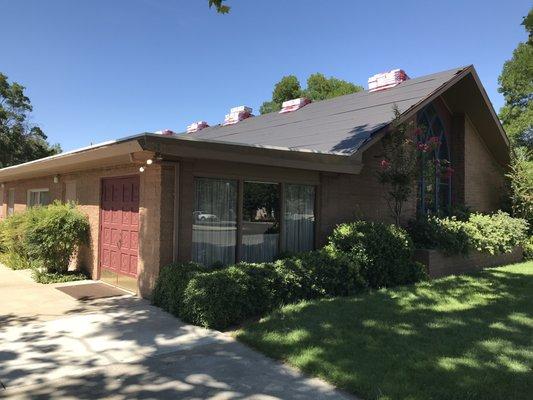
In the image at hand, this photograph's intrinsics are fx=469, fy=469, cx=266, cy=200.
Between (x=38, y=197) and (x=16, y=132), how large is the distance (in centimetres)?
2776

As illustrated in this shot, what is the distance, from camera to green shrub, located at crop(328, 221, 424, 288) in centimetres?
877

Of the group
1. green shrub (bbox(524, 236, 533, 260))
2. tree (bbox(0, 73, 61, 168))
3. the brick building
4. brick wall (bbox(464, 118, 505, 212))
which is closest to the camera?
the brick building

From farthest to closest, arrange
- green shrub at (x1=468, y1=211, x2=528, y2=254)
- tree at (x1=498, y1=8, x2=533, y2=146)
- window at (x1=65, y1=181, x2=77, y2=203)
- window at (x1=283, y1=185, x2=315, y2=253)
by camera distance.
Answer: tree at (x1=498, y1=8, x2=533, y2=146), green shrub at (x1=468, y1=211, x2=528, y2=254), window at (x1=65, y1=181, x2=77, y2=203), window at (x1=283, y1=185, x2=315, y2=253)

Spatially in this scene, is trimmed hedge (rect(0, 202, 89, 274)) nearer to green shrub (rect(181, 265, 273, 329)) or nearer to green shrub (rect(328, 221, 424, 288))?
green shrub (rect(181, 265, 273, 329))

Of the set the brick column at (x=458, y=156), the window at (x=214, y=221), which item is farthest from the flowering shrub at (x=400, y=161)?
the brick column at (x=458, y=156)

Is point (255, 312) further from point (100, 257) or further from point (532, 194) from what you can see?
point (532, 194)

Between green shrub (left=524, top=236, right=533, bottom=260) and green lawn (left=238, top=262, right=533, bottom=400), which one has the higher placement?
green shrub (left=524, top=236, right=533, bottom=260)

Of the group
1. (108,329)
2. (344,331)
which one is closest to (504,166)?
(344,331)

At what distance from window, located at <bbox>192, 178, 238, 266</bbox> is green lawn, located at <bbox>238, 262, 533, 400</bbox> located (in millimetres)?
1892

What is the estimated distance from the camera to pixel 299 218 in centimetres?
952

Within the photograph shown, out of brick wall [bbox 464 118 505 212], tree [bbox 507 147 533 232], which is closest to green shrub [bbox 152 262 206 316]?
brick wall [bbox 464 118 505 212]

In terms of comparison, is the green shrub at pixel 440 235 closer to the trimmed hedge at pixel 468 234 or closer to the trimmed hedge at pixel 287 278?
the trimmed hedge at pixel 468 234

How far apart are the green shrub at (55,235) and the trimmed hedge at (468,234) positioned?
773cm

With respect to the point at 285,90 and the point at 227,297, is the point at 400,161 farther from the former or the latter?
the point at 285,90
